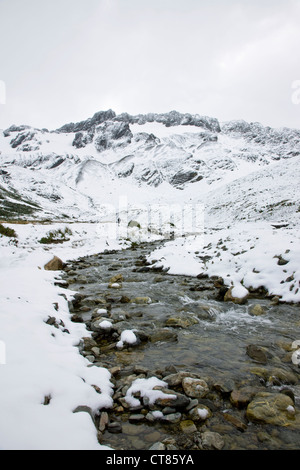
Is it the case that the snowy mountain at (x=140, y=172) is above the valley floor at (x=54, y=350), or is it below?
above

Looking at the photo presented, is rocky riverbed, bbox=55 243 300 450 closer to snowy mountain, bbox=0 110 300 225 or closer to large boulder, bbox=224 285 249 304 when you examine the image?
large boulder, bbox=224 285 249 304

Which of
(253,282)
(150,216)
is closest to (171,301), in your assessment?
(253,282)

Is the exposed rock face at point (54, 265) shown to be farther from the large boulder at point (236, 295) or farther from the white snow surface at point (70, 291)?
the large boulder at point (236, 295)

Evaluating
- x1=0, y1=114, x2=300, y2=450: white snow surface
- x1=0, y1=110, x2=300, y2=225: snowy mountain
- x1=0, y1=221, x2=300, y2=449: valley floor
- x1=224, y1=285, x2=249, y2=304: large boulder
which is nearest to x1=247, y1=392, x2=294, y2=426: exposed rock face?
x1=0, y1=114, x2=300, y2=450: white snow surface

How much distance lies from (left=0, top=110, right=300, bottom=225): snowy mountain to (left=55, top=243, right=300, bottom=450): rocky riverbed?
32420 mm

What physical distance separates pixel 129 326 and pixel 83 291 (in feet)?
14.6

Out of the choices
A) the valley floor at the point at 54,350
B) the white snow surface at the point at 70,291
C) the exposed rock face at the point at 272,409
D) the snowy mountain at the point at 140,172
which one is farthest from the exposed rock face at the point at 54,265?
the snowy mountain at the point at 140,172

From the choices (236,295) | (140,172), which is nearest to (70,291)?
(236,295)

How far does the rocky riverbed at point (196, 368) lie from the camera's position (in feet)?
11.3

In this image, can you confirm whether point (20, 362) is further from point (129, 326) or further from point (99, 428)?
point (129, 326)

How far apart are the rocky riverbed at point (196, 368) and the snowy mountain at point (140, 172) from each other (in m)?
32.4

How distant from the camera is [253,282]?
33.0 ft

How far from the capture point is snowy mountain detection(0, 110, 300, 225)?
61.2 m

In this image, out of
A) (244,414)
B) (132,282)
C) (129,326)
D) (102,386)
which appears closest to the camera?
(244,414)
